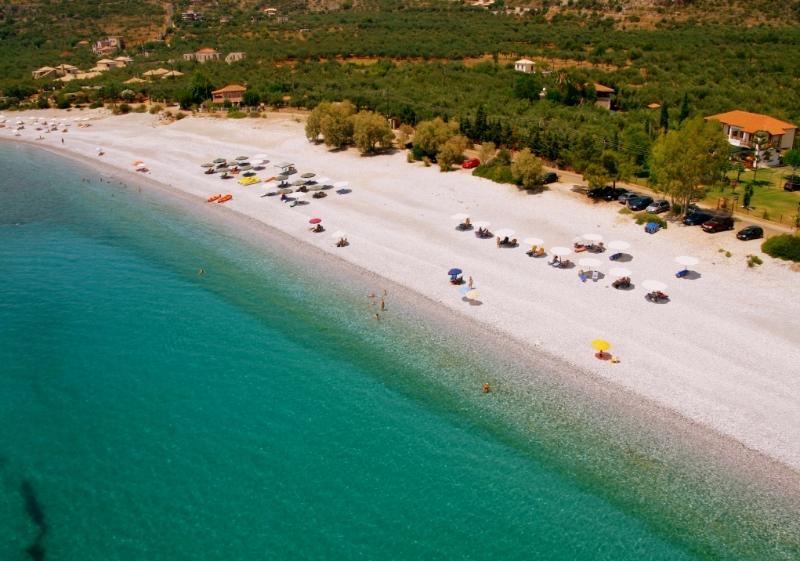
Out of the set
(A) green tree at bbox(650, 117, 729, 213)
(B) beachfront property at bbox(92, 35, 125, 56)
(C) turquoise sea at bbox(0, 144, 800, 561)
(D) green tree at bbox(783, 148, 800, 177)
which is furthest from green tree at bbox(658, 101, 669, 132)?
(B) beachfront property at bbox(92, 35, 125, 56)

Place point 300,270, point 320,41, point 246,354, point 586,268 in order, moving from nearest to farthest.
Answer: point 246,354 → point 586,268 → point 300,270 → point 320,41

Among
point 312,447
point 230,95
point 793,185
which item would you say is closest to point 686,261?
point 793,185

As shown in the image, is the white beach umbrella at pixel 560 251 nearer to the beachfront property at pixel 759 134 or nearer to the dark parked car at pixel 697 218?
the dark parked car at pixel 697 218

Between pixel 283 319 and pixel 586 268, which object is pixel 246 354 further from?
pixel 586 268

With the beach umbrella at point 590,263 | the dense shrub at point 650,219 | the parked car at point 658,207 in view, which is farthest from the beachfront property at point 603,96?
the beach umbrella at point 590,263

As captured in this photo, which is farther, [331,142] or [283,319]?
[331,142]

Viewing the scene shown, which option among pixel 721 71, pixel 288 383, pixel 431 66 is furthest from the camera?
pixel 431 66

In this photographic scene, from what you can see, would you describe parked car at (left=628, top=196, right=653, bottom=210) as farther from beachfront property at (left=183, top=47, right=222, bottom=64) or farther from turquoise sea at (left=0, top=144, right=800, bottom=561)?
beachfront property at (left=183, top=47, right=222, bottom=64)

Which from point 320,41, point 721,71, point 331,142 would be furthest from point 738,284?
point 320,41
